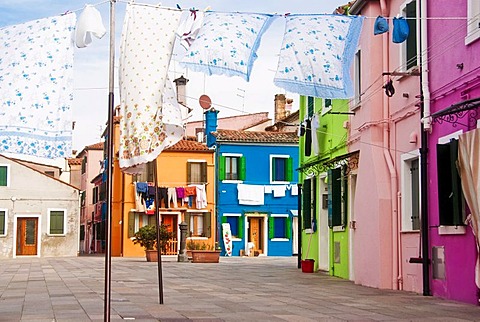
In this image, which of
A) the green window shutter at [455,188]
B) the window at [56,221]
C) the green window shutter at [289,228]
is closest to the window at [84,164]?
the window at [56,221]

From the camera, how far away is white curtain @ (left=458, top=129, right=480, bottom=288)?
39.0ft

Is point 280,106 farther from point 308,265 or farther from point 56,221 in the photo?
point 308,265

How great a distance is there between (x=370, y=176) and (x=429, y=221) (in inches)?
102

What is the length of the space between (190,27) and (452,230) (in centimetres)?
556

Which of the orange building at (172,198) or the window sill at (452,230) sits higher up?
the orange building at (172,198)

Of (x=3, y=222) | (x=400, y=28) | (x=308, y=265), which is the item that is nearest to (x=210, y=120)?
(x=3, y=222)

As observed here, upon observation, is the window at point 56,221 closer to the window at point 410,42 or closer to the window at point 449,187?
the window at point 410,42

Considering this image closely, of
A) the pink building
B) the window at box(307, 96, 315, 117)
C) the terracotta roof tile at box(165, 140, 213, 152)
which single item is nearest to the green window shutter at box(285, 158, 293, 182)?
the terracotta roof tile at box(165, 140, 213, 152)

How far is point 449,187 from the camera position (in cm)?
1302

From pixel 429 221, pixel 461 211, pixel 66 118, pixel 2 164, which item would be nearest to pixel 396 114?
pixel 429 221

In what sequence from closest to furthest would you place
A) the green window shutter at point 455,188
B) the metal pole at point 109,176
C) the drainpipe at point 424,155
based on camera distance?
the metal pole at point 109,176 → the green window shutter at point 455,188 → the drainpipe at point 424,155

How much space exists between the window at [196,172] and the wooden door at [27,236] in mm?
8536

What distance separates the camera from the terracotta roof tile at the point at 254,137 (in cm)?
4328

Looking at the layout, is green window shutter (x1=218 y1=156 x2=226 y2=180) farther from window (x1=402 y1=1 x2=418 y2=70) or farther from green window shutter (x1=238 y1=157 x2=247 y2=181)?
window (x1=402 y1=1 x2=418 y2=70)
